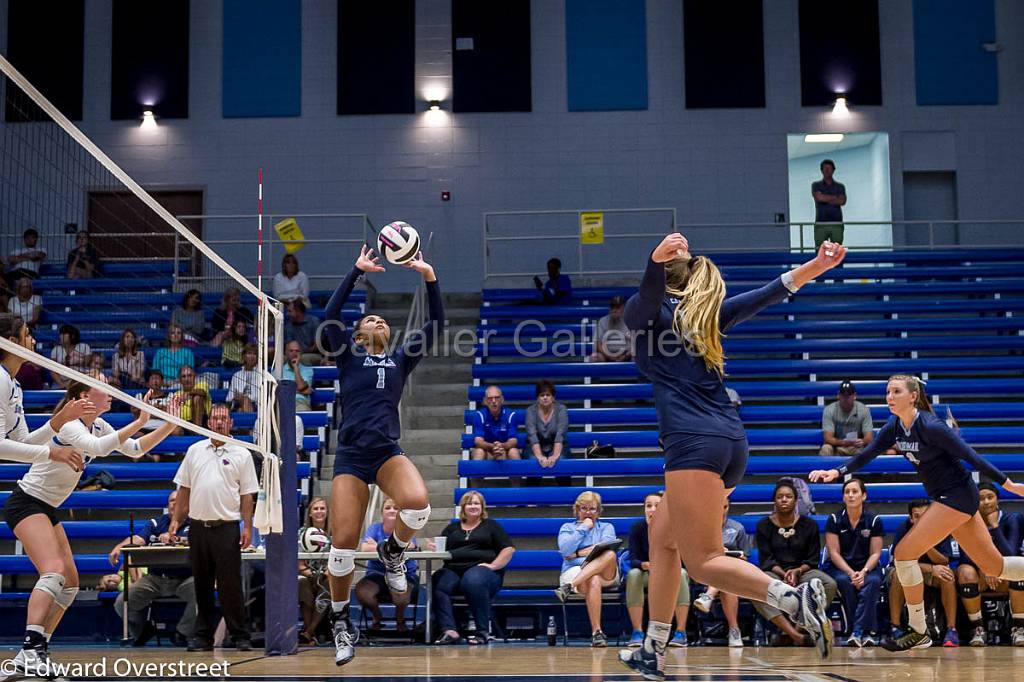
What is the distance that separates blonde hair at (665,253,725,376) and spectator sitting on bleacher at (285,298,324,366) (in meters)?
10.5

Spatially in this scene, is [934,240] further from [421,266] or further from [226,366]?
[421,266]

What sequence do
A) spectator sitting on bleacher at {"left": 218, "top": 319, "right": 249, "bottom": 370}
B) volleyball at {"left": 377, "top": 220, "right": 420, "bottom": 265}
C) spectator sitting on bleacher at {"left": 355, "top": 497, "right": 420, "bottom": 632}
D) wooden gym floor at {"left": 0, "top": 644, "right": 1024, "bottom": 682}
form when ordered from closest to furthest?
wooden gym floor at {"left": 0, "top": 644, "right": 1024, "bottom": 682}, volleyball at {"left": 377, "top": 220, "right": 420, "bottom": 265}, spectator sitting on bleacher at {"left": 355, "top": 497, "right": 420, "bottom": 632}, spectator sitting on bleacher at {"left": 218, "top": 319, "right": 249, "bottom": 370}

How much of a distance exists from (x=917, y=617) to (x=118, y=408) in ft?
34.5

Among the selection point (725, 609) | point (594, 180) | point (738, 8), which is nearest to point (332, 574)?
point (725, 609)

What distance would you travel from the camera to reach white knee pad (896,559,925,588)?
28.0ft

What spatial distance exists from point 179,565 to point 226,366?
14.6 ft

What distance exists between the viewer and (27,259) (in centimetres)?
1738

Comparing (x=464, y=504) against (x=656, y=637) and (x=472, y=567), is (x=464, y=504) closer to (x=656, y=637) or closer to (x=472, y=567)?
(x=472, y=567)

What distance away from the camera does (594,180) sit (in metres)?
19.3

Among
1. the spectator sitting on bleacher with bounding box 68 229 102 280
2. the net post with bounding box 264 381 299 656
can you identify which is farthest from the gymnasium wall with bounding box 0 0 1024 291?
the net post with bounding box 264 381 299 656

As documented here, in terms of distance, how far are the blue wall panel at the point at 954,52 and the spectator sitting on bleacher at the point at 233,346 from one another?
39.4 ft

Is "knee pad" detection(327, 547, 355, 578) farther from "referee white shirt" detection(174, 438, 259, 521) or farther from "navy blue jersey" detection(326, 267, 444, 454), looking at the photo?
"referee white shirt" detection(174, 438, 259, 521)

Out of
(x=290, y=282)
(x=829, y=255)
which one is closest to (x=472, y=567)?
(x=829, y=255)

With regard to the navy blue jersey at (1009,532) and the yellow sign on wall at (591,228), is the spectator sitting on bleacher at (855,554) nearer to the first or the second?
the navy blue jersey at (1009,532)
